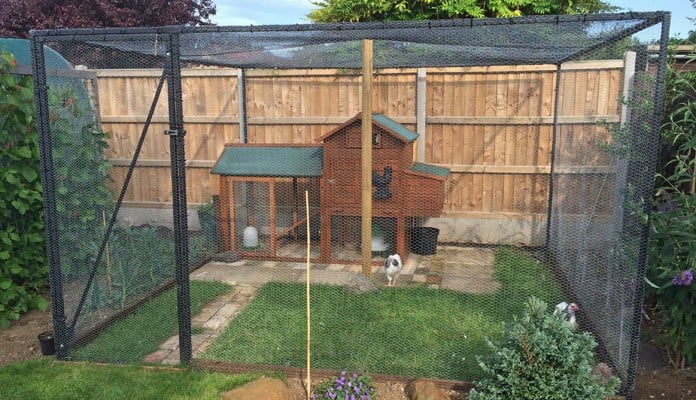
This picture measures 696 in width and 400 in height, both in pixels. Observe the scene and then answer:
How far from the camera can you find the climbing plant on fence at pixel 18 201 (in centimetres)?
425

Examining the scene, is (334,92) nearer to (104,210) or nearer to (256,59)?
(256,59)

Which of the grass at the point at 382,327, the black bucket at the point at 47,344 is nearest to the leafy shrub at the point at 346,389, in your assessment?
the grass at the point at 382,327

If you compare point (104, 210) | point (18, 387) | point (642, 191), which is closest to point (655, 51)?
point (642, 191)

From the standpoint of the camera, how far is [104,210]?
166 inches

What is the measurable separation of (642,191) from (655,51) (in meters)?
0.77

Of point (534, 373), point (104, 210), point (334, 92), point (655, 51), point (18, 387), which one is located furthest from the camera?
point (334, 92)

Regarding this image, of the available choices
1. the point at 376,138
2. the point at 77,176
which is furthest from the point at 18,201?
the point at 376,138

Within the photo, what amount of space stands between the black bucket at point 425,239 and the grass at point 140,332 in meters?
2.38

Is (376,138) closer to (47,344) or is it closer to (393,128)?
(393,128)

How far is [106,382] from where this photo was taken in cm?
332

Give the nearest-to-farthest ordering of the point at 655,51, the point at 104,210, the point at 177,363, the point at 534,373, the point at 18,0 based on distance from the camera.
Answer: the point at 534,373
the point at 655,51
the point at 177,363
the point at 104,210
the point at 18,0

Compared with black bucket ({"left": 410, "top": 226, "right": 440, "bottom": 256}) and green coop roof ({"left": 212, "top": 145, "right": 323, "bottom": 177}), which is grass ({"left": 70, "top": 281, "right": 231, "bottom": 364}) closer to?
green coop roof ({"left": 212, "top": 145, "right": 323, "bottom": 177})

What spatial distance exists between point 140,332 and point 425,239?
330cm

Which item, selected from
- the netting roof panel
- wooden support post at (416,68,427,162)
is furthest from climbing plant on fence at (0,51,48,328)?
wooden support post at (416,68,427,162)
